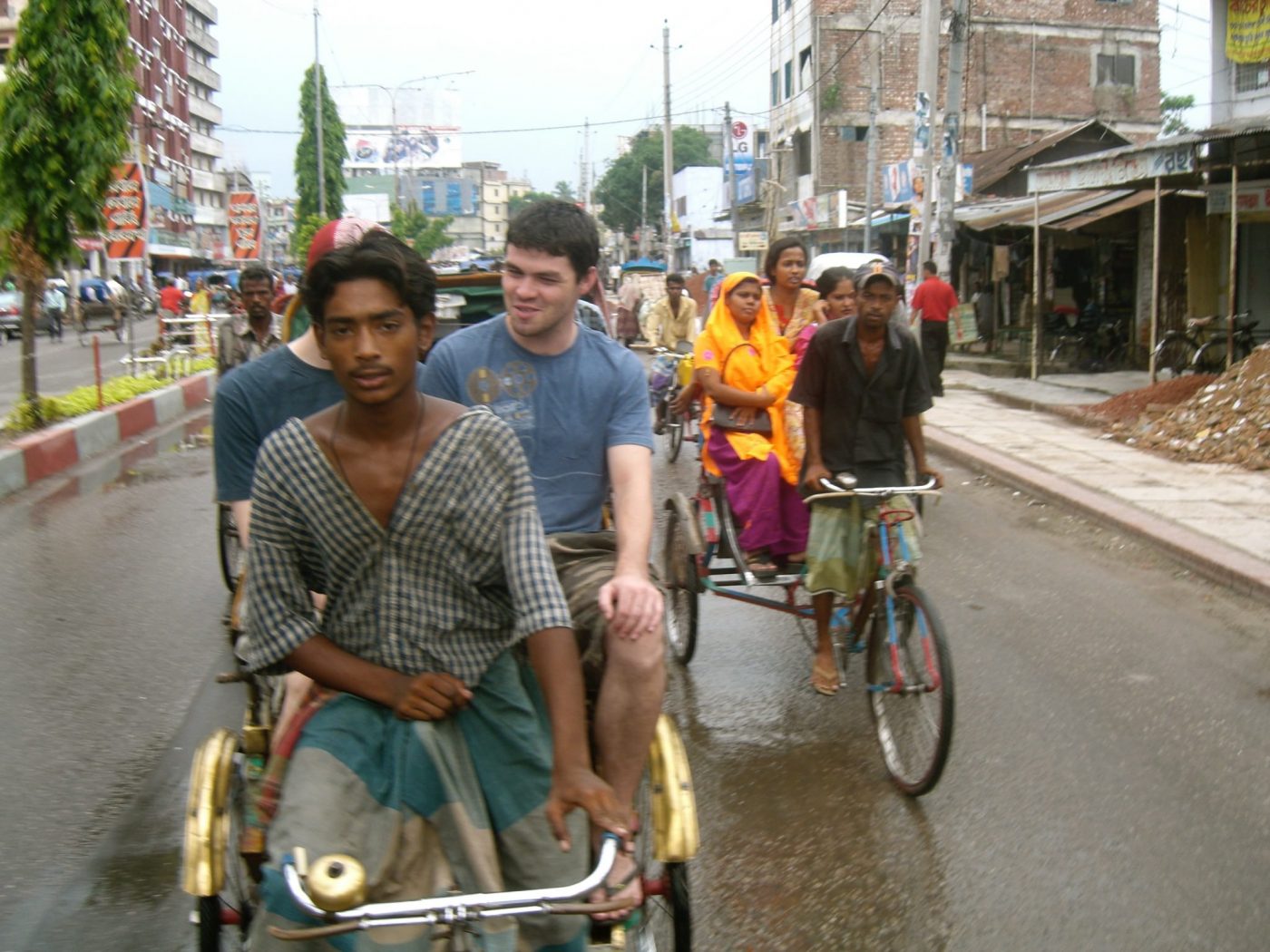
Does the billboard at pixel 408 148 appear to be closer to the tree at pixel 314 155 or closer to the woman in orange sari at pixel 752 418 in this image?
the tree at pixel 314 155

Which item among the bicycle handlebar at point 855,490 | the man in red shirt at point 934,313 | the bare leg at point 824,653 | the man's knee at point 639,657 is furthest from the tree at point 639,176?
the man's knee at point 639,657

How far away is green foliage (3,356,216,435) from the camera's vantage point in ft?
41.7

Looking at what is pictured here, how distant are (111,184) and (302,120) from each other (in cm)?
6714

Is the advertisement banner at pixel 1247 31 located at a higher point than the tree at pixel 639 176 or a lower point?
lower

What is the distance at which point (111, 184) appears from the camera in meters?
12.9

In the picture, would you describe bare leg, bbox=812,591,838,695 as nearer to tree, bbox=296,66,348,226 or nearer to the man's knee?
the man's knee

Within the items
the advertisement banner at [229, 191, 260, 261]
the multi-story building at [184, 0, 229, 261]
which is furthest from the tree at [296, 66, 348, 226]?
the advertisement banner at [229, 191, 260, 261]

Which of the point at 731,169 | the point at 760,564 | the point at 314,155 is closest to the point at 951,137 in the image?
the point at 760,564

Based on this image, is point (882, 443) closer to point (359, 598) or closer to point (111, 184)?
point (359, 598)

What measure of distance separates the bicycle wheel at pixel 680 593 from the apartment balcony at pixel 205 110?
83.5 metres

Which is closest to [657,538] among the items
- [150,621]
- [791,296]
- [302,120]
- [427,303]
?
[791,296]

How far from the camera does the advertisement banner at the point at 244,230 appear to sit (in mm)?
27156

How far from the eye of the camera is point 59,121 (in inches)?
483

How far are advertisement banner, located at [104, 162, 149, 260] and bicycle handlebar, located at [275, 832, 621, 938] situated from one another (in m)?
15.0
